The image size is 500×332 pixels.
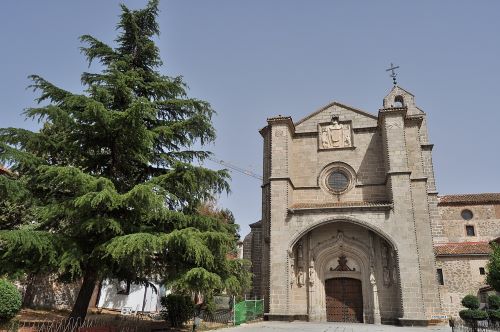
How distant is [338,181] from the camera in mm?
19656

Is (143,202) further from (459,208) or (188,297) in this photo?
(459,208)

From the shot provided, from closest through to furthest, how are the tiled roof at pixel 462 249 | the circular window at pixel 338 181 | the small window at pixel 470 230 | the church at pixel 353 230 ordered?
the church at pixel 353 230 → the circular window at pixel 338 181 → the tiled roof at pixel 462 249 → the small window at pixel 470 230

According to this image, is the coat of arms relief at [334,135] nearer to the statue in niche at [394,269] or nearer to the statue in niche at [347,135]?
the statue in niche at [347,135]

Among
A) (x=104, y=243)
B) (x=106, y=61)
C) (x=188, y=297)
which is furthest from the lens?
(x=188, y=297)

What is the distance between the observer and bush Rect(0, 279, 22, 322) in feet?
31.7

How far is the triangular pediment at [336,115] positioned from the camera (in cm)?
2045

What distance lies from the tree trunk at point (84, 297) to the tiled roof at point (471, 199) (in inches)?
940


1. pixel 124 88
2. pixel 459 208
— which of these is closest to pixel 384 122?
pixel 459 208

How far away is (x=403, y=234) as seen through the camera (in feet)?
54.4

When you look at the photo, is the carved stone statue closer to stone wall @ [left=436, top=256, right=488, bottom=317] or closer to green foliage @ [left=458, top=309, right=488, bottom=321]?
green foliage @ [left=458, top=309, right=488, bottom=321]

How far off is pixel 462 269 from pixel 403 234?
6.92 m

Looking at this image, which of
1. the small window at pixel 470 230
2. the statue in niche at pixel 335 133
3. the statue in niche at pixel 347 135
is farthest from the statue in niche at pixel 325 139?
the small window at pixel 470 230

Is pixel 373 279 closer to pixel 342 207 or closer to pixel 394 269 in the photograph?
pixel 394 269

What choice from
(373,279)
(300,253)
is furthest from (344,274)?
(300,253)
